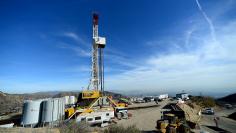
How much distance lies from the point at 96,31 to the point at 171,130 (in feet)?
110

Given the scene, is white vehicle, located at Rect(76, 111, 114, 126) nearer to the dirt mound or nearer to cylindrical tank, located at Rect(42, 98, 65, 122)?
cylindrical tank, located at Rect(42, 98, 65, 122)

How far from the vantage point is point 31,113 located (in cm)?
2758

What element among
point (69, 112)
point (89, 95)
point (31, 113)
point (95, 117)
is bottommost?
point (95, 117)

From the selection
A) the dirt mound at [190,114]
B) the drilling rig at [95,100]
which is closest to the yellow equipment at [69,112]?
the drilling rig at [95,100]

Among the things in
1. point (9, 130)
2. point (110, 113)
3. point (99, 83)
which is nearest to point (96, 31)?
point (99, 83)

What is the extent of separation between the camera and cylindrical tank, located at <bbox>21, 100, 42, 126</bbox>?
27281 millimetres

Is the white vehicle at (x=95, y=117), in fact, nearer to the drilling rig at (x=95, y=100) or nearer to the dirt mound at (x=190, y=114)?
the drilling rig at (x=95, y=100)

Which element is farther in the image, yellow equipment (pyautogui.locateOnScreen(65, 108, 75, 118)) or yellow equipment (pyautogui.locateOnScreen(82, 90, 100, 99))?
yellow equipment (pyautogui.locateOnScreen(82, 90, 100, 99))

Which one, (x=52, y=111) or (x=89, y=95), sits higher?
(x=89, y=95)

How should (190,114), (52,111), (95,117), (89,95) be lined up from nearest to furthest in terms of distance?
(52,111)
(95,117)
(190,114)
(89,95)

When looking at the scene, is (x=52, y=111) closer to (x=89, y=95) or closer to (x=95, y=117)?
(x=95, y=117)

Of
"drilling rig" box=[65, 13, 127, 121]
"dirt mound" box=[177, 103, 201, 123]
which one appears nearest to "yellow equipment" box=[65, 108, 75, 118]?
"drilling rig" box=[65, 13, 127, 121]

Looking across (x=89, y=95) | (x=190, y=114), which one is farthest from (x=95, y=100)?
(x=190, y=114)

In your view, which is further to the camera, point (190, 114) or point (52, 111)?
point (190, 114)
